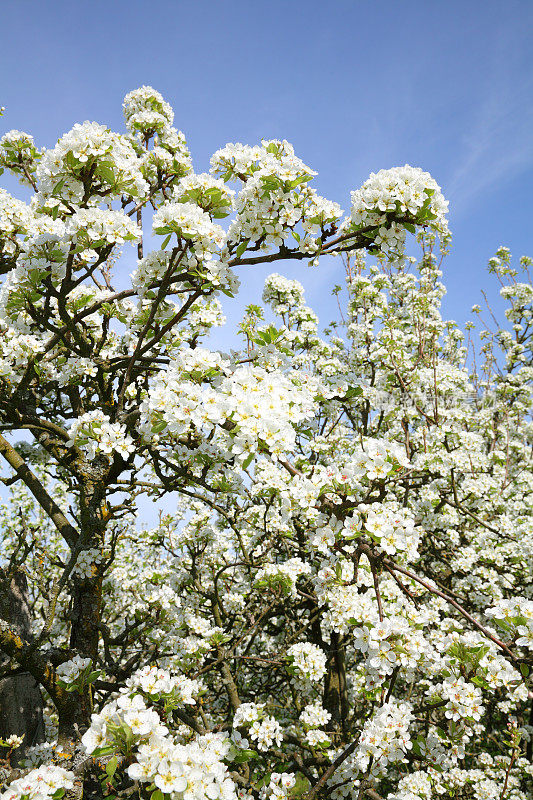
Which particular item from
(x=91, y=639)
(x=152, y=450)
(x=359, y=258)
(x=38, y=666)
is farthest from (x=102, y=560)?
(x=359, y=258)

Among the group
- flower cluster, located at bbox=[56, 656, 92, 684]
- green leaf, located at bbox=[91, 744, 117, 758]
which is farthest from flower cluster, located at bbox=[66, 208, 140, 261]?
flower cluster, located at bbox=[56, 656, 92, 684]

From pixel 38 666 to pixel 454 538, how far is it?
20.3 ft

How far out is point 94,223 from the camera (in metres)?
3.22

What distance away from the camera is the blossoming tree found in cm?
289

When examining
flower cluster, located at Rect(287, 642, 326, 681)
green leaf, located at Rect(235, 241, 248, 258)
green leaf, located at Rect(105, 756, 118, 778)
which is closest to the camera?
green leaf, located at Rect(105, 756, 118, 778)

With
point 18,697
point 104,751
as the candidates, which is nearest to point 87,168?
point 104,751

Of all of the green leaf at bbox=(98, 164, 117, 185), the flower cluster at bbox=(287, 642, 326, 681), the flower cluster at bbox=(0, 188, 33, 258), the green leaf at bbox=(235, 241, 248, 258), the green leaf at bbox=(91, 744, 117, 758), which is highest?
the flower cluster at bbox=(0, 188, 33, 258)

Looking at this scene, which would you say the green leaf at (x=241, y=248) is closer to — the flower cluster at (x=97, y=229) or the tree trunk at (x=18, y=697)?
the flower cluster at (x=97, y=229)

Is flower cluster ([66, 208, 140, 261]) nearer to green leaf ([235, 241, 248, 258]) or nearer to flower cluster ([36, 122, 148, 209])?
flower cluster ([36, 122, 148, 209])

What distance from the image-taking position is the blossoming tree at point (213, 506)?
2887mm

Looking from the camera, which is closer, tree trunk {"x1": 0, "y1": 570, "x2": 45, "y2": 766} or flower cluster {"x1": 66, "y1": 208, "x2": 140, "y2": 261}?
flower cluster {"x1": 66, "y1": 208, "x2": 140, "y2": 261}

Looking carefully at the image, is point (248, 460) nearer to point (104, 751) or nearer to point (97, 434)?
point (97, 434)

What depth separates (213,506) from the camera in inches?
151

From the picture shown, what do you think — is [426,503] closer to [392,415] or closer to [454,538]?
[454,538]
